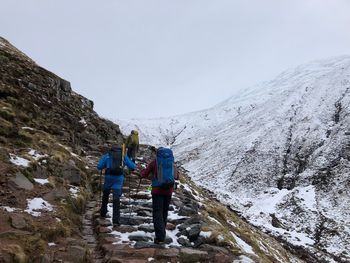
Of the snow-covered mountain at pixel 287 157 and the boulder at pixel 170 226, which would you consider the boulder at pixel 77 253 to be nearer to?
the boulder at pixel 170 226

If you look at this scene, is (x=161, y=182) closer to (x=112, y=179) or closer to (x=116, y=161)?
(x=116, y=161)

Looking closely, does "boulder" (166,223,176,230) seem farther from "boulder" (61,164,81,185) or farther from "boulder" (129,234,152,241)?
"boulder" (61,164,81,185)

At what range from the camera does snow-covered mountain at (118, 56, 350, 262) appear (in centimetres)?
5641

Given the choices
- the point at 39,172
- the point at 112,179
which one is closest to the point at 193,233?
the point at 112,179

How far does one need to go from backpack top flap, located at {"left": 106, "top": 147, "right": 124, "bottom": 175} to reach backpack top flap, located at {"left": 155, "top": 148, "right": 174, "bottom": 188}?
2376mm

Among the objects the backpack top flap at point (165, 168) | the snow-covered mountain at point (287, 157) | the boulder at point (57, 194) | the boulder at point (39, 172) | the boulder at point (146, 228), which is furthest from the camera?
the snow-covered mountain at point (287, 157)

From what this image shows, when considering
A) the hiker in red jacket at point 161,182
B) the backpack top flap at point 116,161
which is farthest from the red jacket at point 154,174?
the backpack top flap at point 116,161

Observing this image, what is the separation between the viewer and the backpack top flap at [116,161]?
13.8m

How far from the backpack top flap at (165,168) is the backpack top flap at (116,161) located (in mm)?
2376

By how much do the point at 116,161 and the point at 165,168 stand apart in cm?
265

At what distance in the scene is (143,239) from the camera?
40.0ft

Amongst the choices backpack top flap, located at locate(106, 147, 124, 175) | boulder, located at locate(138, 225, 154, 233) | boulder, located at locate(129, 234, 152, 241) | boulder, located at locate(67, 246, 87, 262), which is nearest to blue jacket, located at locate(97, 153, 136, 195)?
backpack top flap, located at locate(106, 147, 124, 175)

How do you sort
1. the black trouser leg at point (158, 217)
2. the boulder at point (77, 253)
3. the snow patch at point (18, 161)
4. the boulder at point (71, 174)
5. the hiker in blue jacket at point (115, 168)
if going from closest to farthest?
the boulder at point (77, 253), the black trouser leg at point (158, 217), the hiker in blue jacket at point (115, 168), the snow patch at point (18, 161), the boulder at point (71, 174)

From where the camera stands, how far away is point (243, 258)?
461 inches
